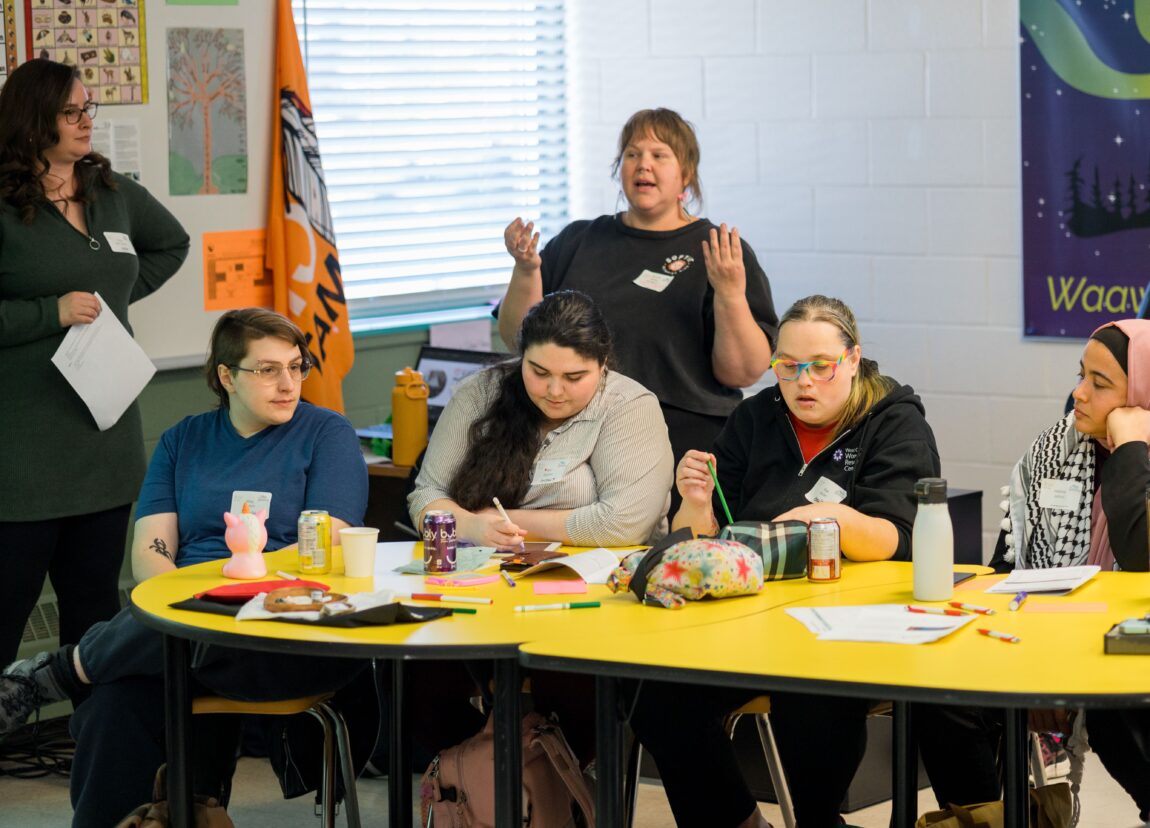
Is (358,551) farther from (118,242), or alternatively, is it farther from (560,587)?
(118,242)

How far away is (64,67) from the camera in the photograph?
3775 millimetres

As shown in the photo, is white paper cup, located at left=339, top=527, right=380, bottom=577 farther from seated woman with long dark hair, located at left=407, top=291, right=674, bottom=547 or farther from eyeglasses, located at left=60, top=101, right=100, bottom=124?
eyeglasses, located at left=60, top=101, right=100, bottom=124

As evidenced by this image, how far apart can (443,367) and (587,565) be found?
2.05 metres

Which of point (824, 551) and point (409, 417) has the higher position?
point (409, 417)

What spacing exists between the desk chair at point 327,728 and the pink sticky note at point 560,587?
0.49 metres

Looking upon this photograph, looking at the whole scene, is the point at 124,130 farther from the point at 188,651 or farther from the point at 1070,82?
the point at 1070,82

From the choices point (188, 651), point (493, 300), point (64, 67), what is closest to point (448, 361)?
point (493, 300)

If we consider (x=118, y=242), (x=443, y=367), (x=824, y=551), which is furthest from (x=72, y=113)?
(x=824, y=551)

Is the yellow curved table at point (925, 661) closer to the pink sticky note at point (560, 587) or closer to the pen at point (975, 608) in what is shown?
the pen at point (975, 608)

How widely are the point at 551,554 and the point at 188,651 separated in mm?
698

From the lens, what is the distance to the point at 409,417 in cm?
450

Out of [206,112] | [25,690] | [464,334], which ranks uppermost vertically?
[206,112]

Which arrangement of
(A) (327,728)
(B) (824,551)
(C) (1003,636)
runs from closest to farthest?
(C) (1003,636), (B) (824,551), (A) (327,728)

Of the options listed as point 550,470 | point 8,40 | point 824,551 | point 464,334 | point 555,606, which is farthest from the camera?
point 464,334
